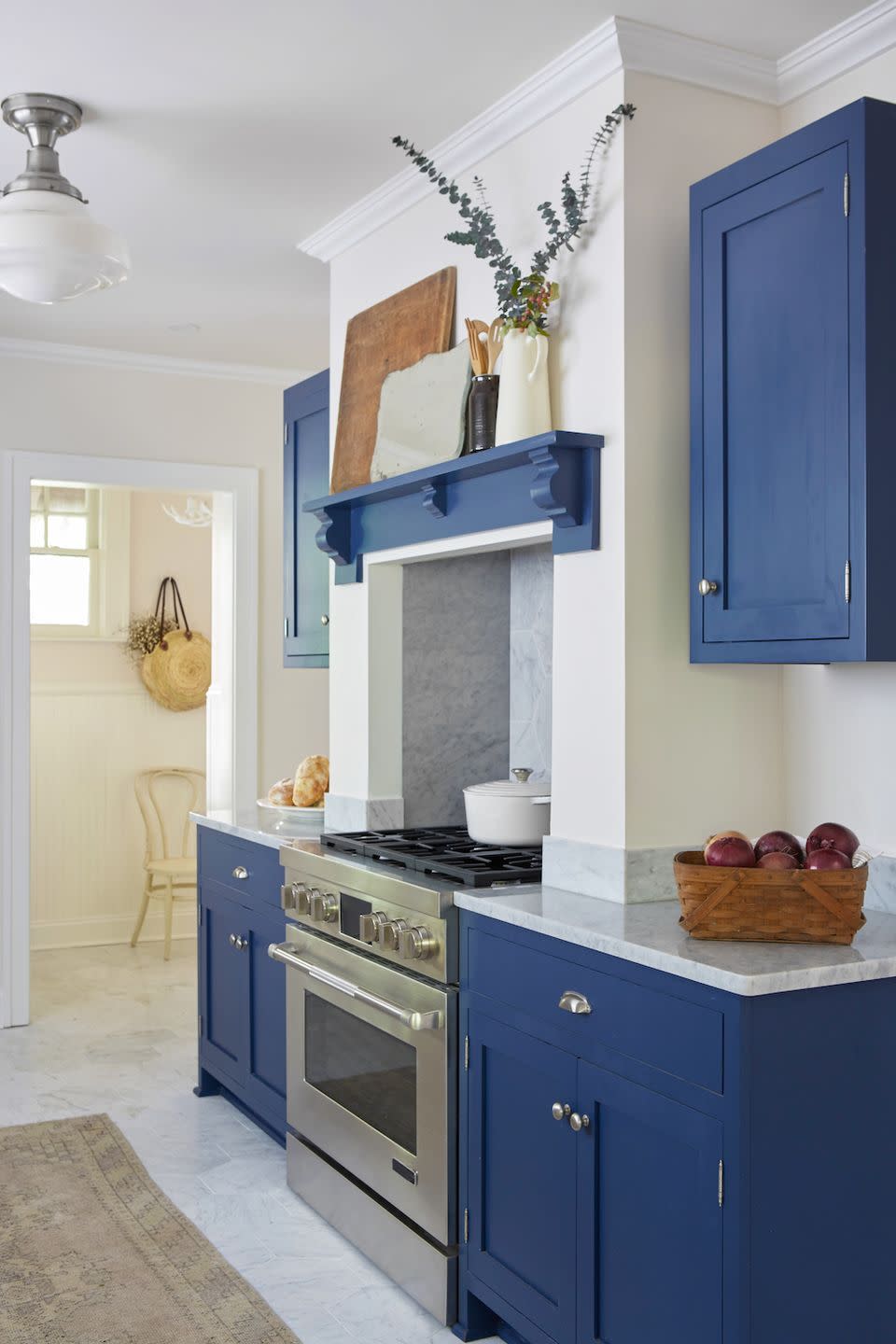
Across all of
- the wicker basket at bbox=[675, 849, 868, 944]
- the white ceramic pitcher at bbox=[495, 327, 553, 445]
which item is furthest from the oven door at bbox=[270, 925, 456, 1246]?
the white ceramic pitcher at bbox=[495, 327, 553, 445]

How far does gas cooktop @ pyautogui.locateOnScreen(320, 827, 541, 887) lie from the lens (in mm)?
2791

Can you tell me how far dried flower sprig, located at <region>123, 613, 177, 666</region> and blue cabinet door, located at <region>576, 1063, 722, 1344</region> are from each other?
4.76m

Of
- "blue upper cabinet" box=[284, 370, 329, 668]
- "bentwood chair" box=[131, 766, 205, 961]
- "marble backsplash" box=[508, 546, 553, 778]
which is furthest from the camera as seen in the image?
"bentwood chair" box=[131, 766, 205, 961]

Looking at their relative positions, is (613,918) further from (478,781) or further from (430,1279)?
(478,781)

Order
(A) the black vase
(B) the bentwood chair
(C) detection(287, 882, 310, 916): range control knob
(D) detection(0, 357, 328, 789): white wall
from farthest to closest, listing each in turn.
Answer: (B) the bentwood chair, (D) detection(0, 357, 328, 789): white wall, (C) detection(287, 882, 310, 916): range control knob, (A) the black vase

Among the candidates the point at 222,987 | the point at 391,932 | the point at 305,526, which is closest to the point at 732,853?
the point at 391,932

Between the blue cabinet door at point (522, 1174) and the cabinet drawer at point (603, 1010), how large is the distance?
65mm

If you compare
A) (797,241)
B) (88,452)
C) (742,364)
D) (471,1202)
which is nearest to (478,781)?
(471,1202)

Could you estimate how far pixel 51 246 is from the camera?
2.88m

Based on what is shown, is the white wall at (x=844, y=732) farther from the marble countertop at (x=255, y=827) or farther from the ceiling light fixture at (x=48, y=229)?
the ceiling light fixture at (x=48, y=229)

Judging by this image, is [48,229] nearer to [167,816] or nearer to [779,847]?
[779,847]

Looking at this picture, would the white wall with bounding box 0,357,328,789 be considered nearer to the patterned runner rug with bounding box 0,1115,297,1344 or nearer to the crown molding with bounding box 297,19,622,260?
the crown molding with bounding box 297,19,622,260

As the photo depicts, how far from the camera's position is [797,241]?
7.73ft

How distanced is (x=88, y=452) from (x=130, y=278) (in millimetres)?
1118
